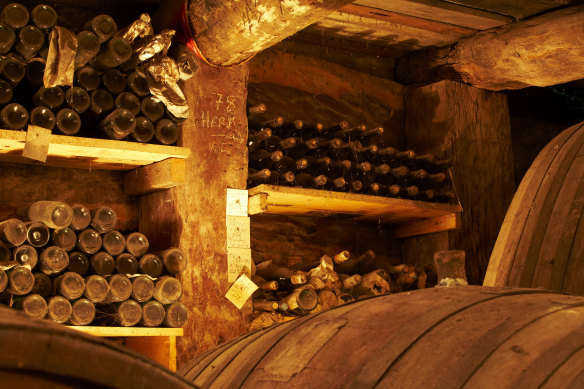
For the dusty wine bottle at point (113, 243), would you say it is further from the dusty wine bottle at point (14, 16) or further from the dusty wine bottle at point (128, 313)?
the dusty wine bottle at point (14, 16)

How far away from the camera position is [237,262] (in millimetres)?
4047

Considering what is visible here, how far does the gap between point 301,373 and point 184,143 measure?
2526 millimetres

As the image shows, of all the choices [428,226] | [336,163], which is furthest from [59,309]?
[428,226]

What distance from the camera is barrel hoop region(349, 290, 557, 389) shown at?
1451 mm

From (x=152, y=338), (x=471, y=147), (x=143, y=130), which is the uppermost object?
(x=471, y=147)

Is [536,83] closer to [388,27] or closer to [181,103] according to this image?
[388,27]

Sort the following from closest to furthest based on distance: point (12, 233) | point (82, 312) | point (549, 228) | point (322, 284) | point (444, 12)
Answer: point (549, 228) → point (12, 233) → point (82, 312) → point (322, 284) → point (444, 12)

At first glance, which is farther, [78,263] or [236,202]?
[236,202]

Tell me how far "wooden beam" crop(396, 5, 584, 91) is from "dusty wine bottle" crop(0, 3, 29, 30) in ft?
10.5

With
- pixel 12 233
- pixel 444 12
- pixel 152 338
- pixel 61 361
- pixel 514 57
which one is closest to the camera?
pixel 61 361

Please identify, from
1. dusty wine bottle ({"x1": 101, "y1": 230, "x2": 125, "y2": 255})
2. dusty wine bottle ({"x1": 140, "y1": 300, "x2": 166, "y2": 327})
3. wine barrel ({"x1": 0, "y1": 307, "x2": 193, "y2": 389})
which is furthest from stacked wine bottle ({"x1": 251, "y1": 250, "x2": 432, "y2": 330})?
wine barrel ({"x1": 0, "y1": 307, "x2": 193, "y2": 389})

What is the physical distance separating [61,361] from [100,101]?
125 inches

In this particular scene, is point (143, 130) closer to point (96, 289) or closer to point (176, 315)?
point (96, 289)

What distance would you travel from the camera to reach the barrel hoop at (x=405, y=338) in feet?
4.76
